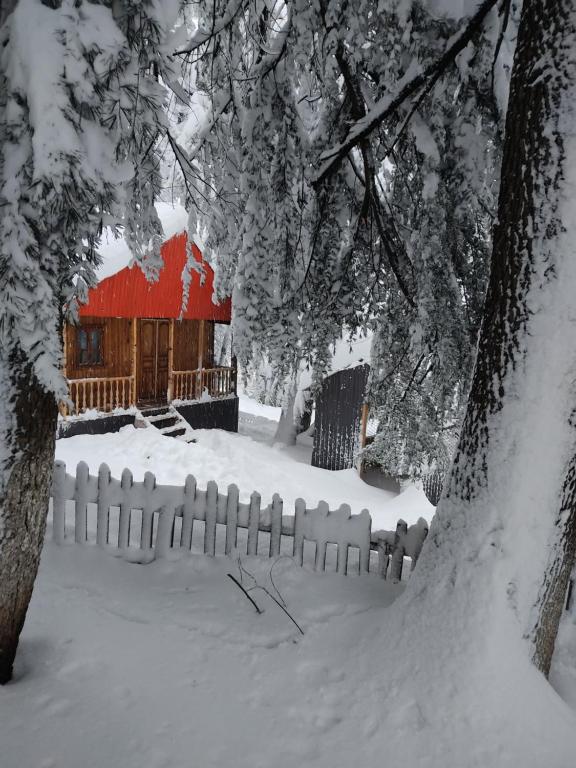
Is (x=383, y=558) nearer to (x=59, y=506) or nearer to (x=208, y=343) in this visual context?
(x=59, y=506)

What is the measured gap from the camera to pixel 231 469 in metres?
13.2

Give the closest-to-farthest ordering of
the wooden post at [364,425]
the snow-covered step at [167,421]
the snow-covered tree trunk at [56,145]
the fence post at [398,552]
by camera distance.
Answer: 1. the snow-covered tree trunk at [56,145]
2. the fence post at [398,552]
3. the snow-covered step at [167,421]
4. the wooden post at [364,425]

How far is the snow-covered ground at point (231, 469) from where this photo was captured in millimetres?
11422

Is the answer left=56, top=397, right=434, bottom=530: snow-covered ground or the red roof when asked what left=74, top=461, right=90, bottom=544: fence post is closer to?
left=56, top=397, right=434, bottom=530: snow-covered ground

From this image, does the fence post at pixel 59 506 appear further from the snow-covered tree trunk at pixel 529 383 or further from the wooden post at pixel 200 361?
the wooden post at pixel 200 361

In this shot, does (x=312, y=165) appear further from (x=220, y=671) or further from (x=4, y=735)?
(x=4, y=735)

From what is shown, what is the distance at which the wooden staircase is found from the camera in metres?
15.6

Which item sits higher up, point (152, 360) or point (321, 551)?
point (152, 360)

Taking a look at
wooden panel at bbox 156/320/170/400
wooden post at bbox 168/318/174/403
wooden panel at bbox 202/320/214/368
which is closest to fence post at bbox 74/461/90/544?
wooden post at bbox 168/318/174/403

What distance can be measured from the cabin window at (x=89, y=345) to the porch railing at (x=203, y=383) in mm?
2529

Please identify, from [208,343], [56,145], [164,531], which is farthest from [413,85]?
[208,343]

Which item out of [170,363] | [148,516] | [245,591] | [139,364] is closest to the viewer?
[245,591]

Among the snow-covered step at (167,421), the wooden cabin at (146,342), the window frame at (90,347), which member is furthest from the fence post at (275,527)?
the window frame at (90,347)

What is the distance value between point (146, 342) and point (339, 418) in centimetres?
752
